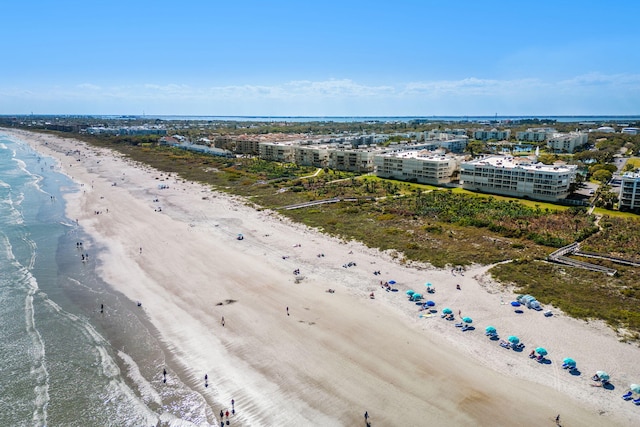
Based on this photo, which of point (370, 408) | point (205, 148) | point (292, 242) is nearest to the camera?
point (370, 408)

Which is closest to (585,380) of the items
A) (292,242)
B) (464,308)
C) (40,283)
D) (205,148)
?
(464,308)

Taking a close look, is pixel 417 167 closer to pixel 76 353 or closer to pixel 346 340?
pixel 346 340

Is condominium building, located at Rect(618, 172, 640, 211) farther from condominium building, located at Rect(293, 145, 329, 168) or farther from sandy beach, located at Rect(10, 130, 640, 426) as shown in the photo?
condominium building, located at Rect(293, 145, 329, 168)

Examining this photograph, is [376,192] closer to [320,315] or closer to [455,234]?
[455,234]

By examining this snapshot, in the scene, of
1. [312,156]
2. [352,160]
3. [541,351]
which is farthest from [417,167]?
[541,351]

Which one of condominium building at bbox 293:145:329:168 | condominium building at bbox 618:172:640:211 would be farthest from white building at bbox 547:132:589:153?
condominium building at bbox 618:172:640:211

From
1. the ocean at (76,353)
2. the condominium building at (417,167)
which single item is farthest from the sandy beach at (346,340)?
the condominium building at (417,167)

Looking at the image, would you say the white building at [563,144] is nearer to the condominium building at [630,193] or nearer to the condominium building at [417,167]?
the condominium building at [417,167]
